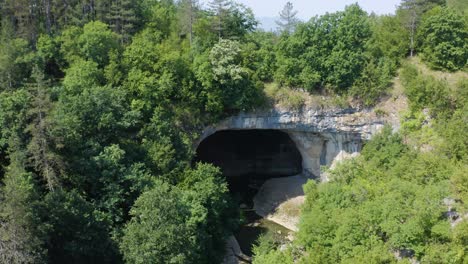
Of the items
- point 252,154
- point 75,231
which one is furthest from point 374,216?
point 252,154

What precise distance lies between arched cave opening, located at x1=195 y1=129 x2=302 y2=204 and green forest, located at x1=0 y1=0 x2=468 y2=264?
10596mm

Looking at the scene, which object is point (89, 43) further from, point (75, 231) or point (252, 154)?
point (252, 154)

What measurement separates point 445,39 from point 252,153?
23273 millimetres

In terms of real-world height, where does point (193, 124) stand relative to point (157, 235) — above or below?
above

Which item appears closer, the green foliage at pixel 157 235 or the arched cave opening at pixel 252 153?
the green foliage at pixel 157 235

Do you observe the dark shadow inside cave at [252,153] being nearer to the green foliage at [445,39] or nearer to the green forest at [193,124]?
the green forest at [193,124]

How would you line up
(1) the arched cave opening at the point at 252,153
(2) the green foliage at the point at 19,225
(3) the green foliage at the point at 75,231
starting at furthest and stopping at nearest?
(1) the arched cave opening at the point at 252,153
(3) the green foliage at the point at 75,231
(2) the green foliage at the point at 19,225

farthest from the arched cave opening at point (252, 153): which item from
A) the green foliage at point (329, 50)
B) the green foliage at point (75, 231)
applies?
the green foliage at point (75, 231)

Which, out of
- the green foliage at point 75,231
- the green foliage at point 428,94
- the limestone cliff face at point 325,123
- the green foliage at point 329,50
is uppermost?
the green foliage at point 329,50

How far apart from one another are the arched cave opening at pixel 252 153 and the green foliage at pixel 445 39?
17.5 meters

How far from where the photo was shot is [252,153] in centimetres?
5138

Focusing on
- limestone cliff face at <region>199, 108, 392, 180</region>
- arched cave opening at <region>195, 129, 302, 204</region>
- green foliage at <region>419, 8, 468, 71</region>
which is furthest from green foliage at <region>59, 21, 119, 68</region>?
green foliage at <region>419, 8, 468, 71</region>

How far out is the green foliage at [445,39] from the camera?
1532 inches

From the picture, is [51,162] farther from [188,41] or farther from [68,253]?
[188,41]
